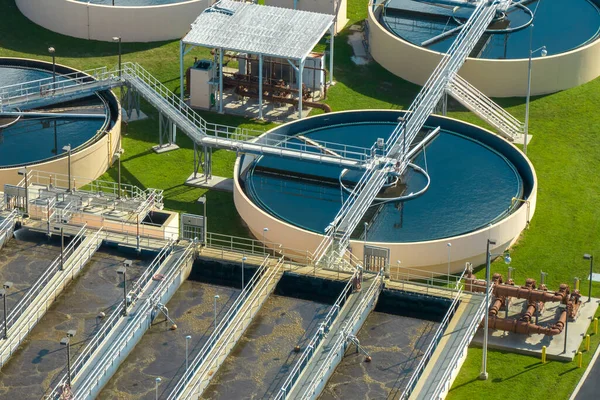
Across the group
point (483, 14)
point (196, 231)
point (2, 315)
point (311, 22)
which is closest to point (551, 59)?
point (483, 14)

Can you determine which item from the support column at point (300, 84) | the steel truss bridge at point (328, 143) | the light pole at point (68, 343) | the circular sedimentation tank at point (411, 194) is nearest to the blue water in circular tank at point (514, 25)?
the steel truss bridge at point (328, 143)

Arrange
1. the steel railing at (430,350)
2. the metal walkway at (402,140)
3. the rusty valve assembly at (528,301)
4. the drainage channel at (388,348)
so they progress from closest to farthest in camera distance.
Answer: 1. the steel railing at (430,350)
2. the drainage channel at (388,348)
3. the rusty valve assembly at (528,301)
4. the metal walkway at (402,140)

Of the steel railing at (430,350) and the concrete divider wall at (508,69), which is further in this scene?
the concrete divider wall at (508,69)

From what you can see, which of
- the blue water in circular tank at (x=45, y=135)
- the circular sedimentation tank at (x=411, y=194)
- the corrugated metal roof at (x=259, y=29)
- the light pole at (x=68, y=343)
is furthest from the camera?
the corrugated metal roof at (x=259, y=29)

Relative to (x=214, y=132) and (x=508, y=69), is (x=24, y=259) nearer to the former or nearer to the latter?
(x=214, y=132)

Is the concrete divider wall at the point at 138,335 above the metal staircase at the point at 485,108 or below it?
below

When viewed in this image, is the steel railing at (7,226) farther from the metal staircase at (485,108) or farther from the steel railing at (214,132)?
the metal staircase at (485,108)

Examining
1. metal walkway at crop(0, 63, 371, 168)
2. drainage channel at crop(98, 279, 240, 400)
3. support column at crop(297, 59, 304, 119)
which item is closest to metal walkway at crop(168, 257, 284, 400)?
drainage channel at crop(98, 279, 240, 400)

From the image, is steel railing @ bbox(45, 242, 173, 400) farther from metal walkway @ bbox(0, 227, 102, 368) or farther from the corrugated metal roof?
the corrugated metal roof
